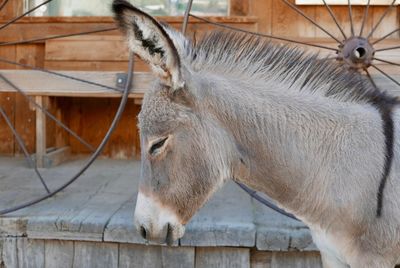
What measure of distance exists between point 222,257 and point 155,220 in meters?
0.95

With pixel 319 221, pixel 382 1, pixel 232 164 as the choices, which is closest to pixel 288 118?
pixel 232 164

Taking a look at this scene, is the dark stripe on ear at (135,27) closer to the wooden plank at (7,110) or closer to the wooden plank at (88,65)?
the wooden plank at (88,65)

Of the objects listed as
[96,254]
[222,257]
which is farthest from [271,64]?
[96,254]

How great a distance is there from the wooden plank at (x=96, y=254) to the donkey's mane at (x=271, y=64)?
1.28 m

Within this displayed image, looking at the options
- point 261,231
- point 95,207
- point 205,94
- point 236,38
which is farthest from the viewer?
point 95,207

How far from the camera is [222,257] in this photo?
2.57m

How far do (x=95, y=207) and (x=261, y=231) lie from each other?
0.91 metres

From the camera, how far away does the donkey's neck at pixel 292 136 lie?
1.67 metres

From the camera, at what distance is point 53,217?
103 inches

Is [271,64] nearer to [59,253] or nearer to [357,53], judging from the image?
[357,53]

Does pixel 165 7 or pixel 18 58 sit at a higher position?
pixel 165 7

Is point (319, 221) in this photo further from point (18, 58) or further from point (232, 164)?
point (18, 58)

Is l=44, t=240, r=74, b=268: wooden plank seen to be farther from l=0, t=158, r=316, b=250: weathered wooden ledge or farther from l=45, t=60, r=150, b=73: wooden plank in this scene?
l=45, t=60, r=150, b=73: wooden plank

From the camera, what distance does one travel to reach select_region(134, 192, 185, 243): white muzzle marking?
1.71 metres
